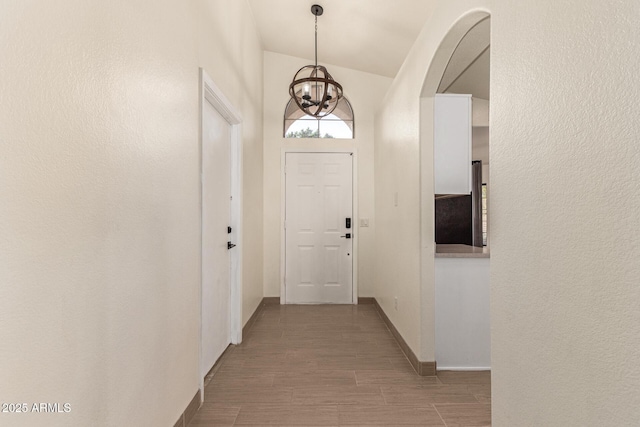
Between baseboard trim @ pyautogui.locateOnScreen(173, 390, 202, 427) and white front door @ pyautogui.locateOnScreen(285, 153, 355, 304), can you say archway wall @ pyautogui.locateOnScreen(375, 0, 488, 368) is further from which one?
baseboard trim @ pyautogui.locateOnScreen(173, 390, 202, 427)

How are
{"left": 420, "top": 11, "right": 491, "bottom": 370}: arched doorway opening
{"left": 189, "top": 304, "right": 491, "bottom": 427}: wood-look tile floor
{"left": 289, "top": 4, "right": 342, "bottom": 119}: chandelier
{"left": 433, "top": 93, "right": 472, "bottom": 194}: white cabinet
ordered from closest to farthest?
{"left": 189, "top": 304, "right": 491, "bottom": 427}: wood-look tile floor, {"left": 420, "top": 11, "right": 491, "bottom": 370}: arched doorway opening, {"left": 433, "top": 93, "right": 472, "bottom": 194}: white cabinet, {"left": 289, "top": 4, "right": 342, "bottom": 119}: chandelier

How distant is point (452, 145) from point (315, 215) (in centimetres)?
238

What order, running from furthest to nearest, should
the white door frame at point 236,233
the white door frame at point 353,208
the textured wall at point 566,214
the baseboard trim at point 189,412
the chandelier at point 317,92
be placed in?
1. the white door frame at point 353,208
2. the white door frame at point 236,233
3. the chandelier at point 317,92
4. the baseboard trim at point 189,412
5. the textured wall at point 566,214

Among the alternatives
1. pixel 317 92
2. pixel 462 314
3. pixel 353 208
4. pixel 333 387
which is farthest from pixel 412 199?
pixel 353 208

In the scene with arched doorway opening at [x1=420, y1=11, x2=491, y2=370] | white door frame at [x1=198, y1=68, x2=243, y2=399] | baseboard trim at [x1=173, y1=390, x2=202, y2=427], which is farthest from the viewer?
white door frame at [x1=198, y1=68, x2=243, y2=399]

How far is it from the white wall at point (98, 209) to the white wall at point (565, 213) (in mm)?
1499

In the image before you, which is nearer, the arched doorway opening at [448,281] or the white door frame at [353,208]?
the arched doorway opening at [448,281]

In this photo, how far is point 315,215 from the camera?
4668 millimetres

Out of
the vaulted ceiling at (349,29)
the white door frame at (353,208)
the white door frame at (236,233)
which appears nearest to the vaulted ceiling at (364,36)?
the vaulted ceiling at (349,29)

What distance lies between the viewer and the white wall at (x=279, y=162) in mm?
4664

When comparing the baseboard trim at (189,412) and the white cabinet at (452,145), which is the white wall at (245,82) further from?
the white cabinet at (452,145)

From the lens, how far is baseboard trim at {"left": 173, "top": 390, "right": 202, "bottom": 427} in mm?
1829

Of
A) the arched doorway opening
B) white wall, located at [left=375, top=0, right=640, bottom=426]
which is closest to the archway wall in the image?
the arched doorway opening

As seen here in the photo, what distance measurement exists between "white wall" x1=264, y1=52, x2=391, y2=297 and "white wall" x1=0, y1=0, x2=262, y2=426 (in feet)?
8.64
